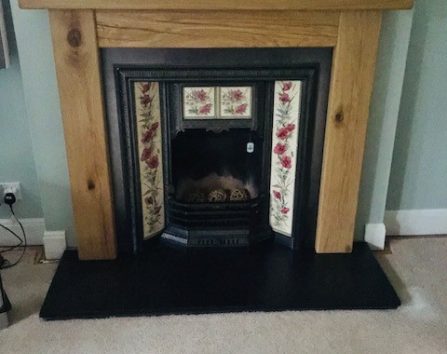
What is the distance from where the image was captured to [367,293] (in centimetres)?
203

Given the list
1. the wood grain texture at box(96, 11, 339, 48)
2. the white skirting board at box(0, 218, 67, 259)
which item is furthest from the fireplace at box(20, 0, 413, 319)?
the white skirting board at box(0, 218, 67, 259)

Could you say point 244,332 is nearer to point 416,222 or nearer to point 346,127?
point 346,127

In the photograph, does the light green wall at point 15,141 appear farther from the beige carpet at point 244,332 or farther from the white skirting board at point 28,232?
the beige carpet at point 244,332

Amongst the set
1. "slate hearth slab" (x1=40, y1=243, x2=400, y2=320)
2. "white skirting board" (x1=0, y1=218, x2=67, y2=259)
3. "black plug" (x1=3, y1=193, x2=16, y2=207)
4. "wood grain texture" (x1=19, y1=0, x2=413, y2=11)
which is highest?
"wood grain texture" (x1=19, y1=0, x2=413, y2=11)

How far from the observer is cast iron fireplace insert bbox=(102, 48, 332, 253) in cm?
194

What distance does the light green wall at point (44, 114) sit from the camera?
6.26ft

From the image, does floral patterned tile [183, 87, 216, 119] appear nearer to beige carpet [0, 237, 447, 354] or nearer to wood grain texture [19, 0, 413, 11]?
wood grain texture [19, 0, 413, 11]

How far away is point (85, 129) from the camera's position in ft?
6.48

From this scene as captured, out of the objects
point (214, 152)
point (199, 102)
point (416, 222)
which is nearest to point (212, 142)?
point (214, 152)

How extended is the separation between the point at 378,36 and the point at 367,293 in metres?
0.98

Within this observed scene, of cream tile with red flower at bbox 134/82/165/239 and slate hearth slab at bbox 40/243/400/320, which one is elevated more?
cream tile with red flower at bbox 134/82/165/239

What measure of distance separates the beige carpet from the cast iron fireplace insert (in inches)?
16.8

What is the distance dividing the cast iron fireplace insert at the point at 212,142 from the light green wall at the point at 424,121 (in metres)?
0.45

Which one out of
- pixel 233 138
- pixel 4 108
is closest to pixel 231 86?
pixel 233 138
